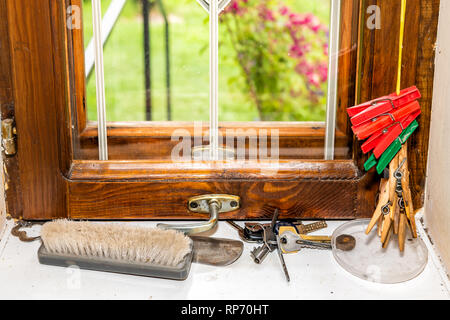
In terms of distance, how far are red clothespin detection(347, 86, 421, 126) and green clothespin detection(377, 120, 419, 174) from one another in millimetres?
36

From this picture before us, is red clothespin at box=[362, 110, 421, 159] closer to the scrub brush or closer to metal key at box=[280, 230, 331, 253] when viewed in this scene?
metal key at box=[280, 230, 331, 253]

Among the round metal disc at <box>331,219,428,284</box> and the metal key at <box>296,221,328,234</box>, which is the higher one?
the metal key at <box>296,221,328,234</box>

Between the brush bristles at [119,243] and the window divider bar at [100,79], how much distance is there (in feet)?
0.53

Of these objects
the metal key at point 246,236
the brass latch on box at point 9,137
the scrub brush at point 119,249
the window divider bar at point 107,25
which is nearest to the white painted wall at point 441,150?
the metal key at point 246,236

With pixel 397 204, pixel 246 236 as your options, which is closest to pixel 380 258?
pixel 397 204

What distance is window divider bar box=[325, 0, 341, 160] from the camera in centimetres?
90

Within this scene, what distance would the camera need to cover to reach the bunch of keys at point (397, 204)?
0.80 meters

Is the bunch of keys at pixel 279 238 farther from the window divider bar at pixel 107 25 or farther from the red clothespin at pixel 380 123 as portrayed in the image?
the window divider bar at pixel 107 25

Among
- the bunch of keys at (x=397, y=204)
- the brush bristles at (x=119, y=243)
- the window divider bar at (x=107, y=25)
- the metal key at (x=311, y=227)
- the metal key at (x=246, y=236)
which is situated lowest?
the metal key at (x=246, y=236)

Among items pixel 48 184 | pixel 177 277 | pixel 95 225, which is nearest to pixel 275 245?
pixel 177 277

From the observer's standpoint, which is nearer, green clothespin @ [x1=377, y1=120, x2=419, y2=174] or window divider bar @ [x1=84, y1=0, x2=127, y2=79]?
green clothespin @ [x1=377, y1=120, x2=419, y2=174]

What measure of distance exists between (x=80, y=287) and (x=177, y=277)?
14cm

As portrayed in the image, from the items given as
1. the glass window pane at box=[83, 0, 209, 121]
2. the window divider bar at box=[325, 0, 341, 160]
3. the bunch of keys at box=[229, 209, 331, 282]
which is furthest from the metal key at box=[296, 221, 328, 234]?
the glass window pane at box=[83, 0, 209, 121]
